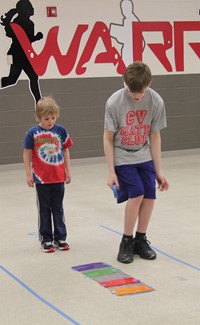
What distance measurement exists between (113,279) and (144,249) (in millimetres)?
517

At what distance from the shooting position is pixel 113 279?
3.94m

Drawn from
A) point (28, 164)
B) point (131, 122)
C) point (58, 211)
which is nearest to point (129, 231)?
point (58, 211)

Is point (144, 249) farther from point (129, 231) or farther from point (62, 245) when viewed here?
point (62, 245)

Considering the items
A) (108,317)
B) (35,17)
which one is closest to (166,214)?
(108,317)

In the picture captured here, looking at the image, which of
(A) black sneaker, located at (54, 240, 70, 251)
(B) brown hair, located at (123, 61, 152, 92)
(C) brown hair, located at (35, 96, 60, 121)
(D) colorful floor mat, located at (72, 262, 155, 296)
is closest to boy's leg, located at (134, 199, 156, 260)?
(D) colorful floor mat, located at (72, 262, 155, 296)

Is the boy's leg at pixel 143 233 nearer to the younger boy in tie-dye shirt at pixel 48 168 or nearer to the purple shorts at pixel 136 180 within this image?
the purple shorts at pixel 136 180

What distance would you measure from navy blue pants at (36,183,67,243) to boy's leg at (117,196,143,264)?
0.55 m

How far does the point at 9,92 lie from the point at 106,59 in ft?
4.92

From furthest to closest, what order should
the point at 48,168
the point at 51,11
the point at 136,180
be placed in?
the point at 51,11, the point at 48,168, the point at 136,180

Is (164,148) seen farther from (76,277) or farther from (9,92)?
(76,277)

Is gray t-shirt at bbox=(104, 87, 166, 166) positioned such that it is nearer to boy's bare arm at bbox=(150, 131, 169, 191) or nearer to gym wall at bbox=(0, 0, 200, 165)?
boy's bare arm at bbox=(150, 131, 169, 191)

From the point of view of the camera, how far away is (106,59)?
9062mm

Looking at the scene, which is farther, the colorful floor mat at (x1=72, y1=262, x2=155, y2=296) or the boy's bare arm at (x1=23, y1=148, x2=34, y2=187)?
the boy's bare arm at (x1=23, y1=148, x2=34, y2=187)

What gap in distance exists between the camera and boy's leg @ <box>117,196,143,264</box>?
428 cm
